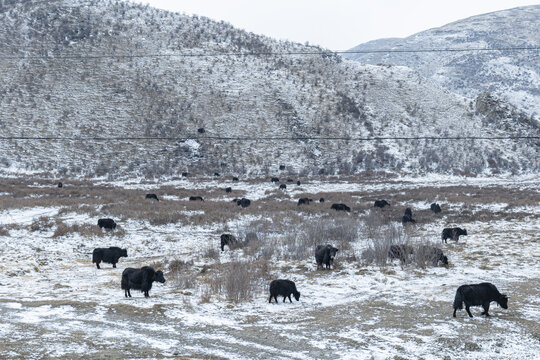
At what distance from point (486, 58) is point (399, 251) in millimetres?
147844

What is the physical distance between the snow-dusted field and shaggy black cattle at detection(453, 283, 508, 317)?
0.29 metres

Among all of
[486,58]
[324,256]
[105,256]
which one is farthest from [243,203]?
[486,58]

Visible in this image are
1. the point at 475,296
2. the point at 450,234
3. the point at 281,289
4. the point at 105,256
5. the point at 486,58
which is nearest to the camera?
the point at 475,296

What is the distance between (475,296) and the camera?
31.5 ft

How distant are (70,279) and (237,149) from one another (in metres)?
49.4

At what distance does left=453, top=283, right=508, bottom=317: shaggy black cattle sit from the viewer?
9.54 meters

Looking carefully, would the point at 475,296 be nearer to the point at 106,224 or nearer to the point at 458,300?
the point at 458,300

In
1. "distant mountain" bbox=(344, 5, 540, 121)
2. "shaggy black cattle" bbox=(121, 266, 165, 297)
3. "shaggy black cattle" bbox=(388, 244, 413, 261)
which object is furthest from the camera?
"distant mountain" bbox=(344, 5, 540, 121)

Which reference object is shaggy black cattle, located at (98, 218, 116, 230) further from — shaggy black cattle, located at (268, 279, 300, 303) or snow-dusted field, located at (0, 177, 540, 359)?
shaggy black cattle, located at (268, 279, 300, 303)

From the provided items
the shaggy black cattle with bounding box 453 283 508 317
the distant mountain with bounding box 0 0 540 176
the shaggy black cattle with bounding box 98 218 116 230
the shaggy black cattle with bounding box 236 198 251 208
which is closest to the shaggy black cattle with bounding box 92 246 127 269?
the shaggy black cattle with bounding box 98 218 116 230

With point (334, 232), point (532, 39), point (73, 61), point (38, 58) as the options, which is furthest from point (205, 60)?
point (532, 39)

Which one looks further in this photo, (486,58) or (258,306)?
(486,58)

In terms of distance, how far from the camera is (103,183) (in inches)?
1834

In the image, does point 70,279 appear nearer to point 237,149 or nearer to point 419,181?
point 419,181
